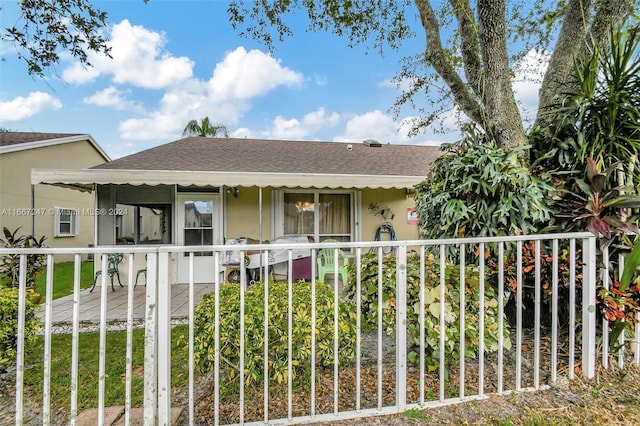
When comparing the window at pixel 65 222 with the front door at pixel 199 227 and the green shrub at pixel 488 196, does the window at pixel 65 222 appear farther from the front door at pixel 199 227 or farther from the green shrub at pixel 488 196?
the green shrub at pixel 488 196

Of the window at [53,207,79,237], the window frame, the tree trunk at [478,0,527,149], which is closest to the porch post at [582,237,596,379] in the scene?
the tree trunk at [478,0,527,149]

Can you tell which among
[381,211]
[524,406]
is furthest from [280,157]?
[524,406]

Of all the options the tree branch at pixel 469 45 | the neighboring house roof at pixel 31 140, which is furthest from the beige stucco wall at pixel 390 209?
the neighboring house roof at pixel 31 140

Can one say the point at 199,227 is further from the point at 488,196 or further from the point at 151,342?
the point at 488,196

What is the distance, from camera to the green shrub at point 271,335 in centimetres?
250

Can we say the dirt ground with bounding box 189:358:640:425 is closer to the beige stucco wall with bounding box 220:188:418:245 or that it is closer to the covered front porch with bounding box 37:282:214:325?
the covered front porch with bounding box 37:282:214:325

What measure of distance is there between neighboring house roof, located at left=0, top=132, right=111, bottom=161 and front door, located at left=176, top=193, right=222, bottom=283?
375 inches

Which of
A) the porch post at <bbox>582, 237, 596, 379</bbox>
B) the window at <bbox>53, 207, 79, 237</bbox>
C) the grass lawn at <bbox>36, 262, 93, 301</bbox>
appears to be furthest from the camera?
the window at <bbox>53, 207, 79, 237</bbox>

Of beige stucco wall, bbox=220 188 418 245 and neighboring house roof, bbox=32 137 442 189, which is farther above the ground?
neighboring house roof, bbox=32 137 442 189

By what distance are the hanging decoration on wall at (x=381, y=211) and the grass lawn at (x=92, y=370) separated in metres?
6.23

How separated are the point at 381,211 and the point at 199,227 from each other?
5261 mm

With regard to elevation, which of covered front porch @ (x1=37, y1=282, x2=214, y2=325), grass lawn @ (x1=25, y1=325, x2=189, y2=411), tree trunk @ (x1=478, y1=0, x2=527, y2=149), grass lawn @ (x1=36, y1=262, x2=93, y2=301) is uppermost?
tree trunk @ (x1=478, y1=0, x2=527, y2=149)

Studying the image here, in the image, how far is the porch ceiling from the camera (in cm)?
651

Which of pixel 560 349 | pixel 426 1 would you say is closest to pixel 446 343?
pixel 560 349
